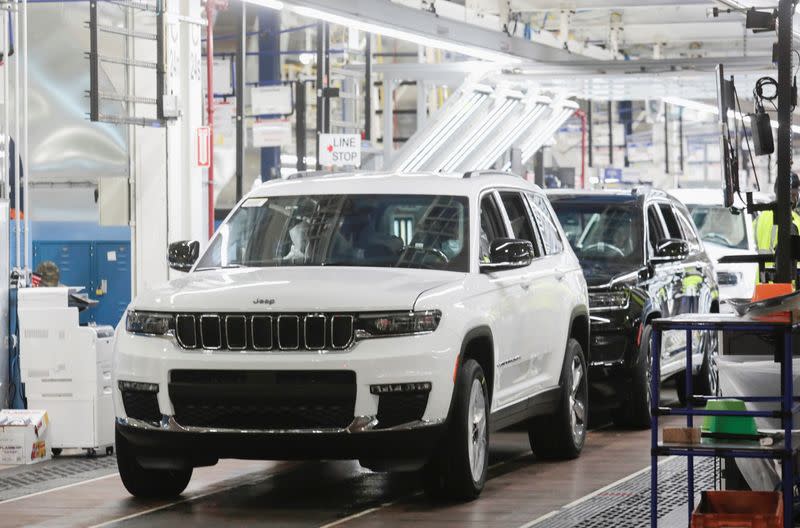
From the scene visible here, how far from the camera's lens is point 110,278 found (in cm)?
1914

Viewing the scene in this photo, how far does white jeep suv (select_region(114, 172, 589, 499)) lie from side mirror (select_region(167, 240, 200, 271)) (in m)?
0.01

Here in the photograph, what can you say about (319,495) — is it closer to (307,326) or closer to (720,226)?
(307,326)

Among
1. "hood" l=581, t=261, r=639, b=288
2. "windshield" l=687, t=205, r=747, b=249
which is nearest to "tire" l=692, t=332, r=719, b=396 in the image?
"hood" l=581, t=261, r=639, b=288

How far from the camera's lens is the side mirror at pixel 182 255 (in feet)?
33.6

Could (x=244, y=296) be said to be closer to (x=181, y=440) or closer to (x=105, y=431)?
(x=181, y=440)

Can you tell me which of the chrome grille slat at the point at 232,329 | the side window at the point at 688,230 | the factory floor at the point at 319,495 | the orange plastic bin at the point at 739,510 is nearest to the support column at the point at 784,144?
the factory floor at the point at 319,495

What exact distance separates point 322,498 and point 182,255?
185cm

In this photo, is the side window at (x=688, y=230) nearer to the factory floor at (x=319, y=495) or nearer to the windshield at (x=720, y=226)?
the factory floor at (x=319, y=495)

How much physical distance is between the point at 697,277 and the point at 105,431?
5.79 m

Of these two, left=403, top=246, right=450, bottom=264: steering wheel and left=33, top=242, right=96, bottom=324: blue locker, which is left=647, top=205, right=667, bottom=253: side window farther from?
left=33, top=242, right=96, bottom=324: blue locker

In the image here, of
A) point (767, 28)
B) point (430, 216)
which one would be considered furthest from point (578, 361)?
point (767, 28)

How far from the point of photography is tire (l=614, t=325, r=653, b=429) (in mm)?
12914

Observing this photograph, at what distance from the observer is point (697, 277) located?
14.9 meters

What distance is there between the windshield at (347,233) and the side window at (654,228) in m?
4.15
